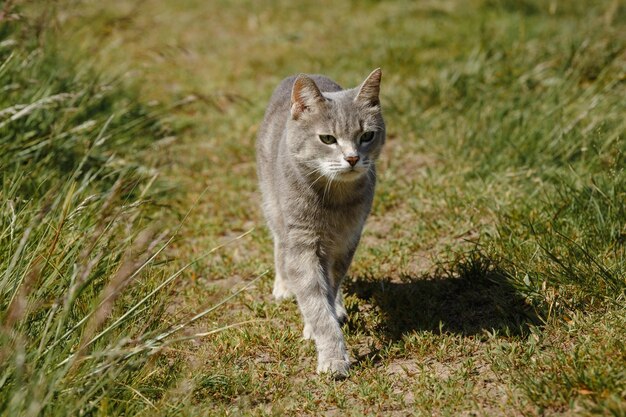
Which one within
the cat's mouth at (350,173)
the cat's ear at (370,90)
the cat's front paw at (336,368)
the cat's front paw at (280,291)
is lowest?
the cat's front paw at (280,291)

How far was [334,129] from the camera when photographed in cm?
387

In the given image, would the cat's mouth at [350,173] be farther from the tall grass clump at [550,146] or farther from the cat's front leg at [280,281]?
the tall grass clump at [550,146]

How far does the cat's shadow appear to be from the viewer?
383cm

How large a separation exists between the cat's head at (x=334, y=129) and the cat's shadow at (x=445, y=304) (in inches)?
31.2

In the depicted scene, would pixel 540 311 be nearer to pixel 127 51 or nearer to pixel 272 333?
pixel 272 333

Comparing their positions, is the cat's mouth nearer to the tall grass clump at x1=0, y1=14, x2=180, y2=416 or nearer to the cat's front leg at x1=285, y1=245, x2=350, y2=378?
the cat's front leg at x1=285, y1=245, x2=350, y2=378

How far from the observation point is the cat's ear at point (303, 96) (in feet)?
12.7

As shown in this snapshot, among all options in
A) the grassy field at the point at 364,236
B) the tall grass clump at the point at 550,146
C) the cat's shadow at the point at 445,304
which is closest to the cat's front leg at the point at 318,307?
the grassy field at the point at 364,236

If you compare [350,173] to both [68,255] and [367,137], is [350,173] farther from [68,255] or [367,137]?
[68,255]

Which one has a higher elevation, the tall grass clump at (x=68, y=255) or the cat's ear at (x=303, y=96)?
the cat's ear at (x=303, y=96)

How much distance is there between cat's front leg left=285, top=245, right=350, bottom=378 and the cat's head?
0.46 m

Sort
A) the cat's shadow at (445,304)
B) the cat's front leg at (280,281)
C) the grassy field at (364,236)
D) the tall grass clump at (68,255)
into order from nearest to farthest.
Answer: the tall grass clump at (68,255)
the grassy field at (364,236)
the cat's shadow at (445,304)
the cat's front leg at (280,281)

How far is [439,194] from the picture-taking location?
523 cm

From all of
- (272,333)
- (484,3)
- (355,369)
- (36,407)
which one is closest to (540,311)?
(355,369)
